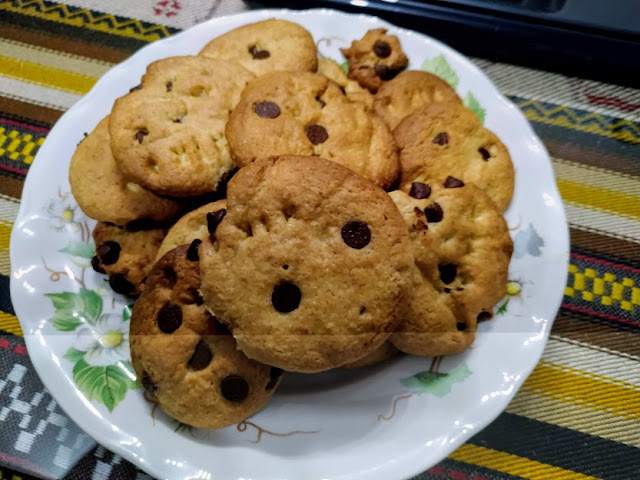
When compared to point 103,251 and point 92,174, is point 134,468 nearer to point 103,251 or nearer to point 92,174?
point 103,251

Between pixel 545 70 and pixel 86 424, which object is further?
pixel 545 70

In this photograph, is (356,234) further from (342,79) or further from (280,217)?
(342,79)

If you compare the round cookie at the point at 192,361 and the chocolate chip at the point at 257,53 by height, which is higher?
the chocolate chip at the point at 257,53

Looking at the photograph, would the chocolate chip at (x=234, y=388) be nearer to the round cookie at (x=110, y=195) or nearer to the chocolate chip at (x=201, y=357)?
the chocolate chip at (x=201, y=357)

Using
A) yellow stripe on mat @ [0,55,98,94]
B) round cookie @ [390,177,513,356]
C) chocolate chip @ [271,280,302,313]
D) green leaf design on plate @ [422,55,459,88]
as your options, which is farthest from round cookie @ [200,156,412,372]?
yellow stripe on mat @ [0,55,98,94]

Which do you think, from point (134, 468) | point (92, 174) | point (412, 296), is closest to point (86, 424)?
point (134, 468)

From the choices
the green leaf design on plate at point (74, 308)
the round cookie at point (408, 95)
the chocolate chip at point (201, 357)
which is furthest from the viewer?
the round cookie at point (408, 95)

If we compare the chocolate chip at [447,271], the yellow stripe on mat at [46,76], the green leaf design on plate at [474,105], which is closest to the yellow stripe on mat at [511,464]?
the chocolate chip at [447,271]
